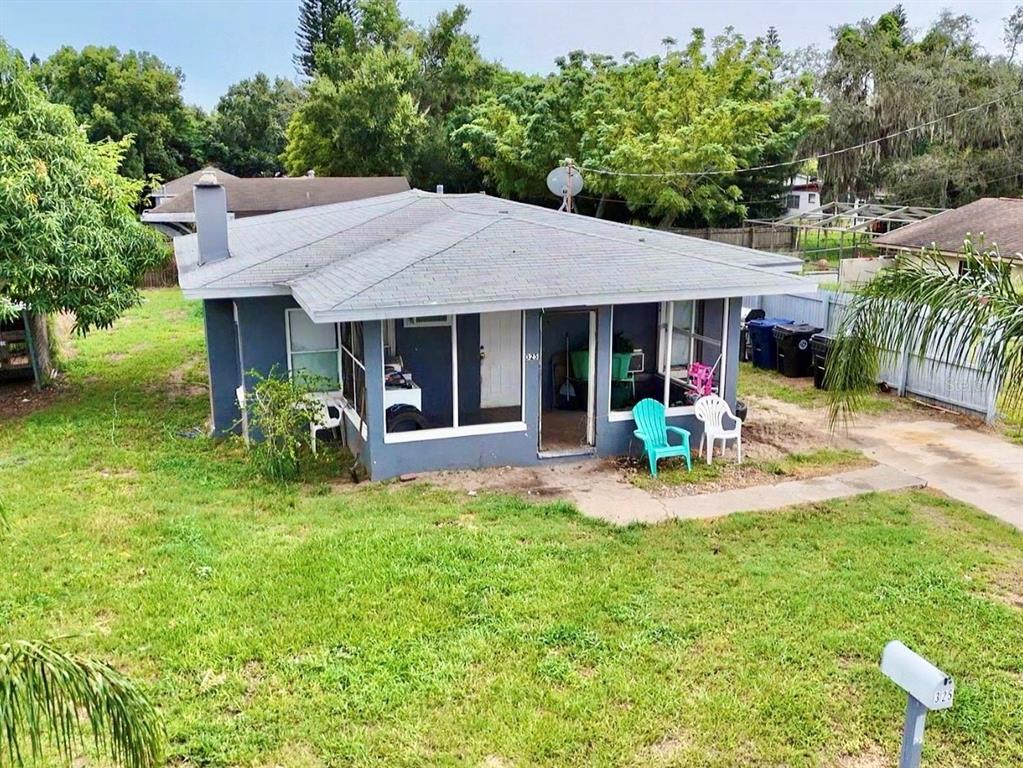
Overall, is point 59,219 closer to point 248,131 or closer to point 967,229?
point 967,229

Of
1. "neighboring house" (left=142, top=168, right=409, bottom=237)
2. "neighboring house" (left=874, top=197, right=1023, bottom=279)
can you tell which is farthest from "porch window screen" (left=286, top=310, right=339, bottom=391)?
"neighboring house" (left=142, top=168, right=409, bottom=237)

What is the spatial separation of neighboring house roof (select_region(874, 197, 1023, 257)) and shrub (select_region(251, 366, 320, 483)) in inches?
681

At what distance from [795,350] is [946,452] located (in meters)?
4.87

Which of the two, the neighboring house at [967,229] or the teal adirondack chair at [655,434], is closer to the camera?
the teal adirondack chair at [655,434]

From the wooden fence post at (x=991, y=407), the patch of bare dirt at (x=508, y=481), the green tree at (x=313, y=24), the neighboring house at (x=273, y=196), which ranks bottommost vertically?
the patch of bare dirt at (x=508, y=481)

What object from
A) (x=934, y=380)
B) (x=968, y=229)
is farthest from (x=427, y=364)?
(x=968, y=229)

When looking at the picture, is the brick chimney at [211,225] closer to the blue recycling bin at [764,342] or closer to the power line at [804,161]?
the blue recycling bin at [764,342]

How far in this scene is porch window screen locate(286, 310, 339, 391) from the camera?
38.0 feet

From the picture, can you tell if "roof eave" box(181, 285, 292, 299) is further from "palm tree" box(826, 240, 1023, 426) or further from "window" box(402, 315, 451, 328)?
"palm tree" box(826, 240, 1023, 426)

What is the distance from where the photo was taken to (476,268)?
10391 mm

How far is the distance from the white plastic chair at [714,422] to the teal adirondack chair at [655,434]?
0.29 metres

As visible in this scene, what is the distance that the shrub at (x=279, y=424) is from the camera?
9875 millimetres

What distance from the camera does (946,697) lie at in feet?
11.9

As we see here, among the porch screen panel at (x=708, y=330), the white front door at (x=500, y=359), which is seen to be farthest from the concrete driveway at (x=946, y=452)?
the white front door at (x=500, y=359)
